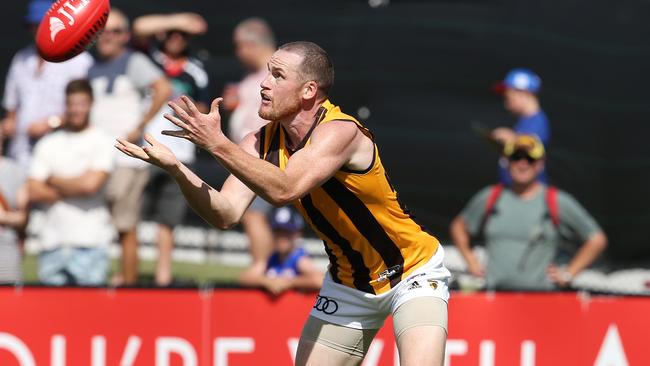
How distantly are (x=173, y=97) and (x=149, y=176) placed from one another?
63cm

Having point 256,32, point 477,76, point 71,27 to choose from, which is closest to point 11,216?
point 256,32

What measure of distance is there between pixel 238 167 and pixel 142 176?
15.0ft

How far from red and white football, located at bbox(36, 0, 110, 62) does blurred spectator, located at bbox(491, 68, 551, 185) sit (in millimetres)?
4382

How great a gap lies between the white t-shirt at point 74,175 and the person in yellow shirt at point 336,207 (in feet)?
9.96

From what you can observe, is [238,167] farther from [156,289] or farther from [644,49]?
[644,49]

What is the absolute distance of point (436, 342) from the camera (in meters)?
5.88

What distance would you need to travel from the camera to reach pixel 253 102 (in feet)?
31.8

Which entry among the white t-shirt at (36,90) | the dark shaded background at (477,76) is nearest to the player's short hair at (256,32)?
the dark shaded background at (477,76)

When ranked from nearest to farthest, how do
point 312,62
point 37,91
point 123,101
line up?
point 312,62 → point 123,101 → point 37,91

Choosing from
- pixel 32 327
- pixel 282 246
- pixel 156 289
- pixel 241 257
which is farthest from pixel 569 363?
pixel 241 257

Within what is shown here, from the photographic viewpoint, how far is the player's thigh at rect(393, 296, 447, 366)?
5.85 meters

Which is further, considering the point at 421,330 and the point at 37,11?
the point at 37,11

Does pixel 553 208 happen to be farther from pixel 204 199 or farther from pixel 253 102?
pixel 204 199

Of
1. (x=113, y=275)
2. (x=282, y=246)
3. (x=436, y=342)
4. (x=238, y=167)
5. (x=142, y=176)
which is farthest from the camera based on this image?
(x=113, y=275)
